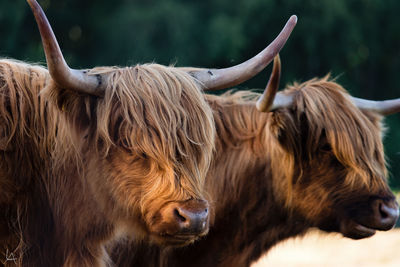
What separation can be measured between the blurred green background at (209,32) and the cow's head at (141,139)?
9666 mm

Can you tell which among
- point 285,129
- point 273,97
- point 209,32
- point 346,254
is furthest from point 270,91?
point 209,32

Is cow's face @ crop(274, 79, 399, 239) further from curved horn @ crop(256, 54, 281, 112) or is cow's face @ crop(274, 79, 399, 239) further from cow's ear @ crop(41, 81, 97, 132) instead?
cow's ear @ crop(41, 81, 97, 132)

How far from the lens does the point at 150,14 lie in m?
14.3

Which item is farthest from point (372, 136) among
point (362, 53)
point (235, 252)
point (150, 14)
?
point (362, 53)

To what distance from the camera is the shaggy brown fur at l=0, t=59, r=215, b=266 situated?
10.1 ft

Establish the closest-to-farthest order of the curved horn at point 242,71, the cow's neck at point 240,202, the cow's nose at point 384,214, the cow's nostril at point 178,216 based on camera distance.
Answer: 1. the cow's nostril at point 178,216
2. the curved horn at point 242,71
3. the cow's nose at point 384,214
4. the cow's neck at point 240,202

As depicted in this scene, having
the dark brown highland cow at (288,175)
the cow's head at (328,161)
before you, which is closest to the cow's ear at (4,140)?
the dark brown highland cow at (288,175)

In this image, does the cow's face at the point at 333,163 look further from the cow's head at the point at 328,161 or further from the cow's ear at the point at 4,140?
the cow's ear at the point at 4,140

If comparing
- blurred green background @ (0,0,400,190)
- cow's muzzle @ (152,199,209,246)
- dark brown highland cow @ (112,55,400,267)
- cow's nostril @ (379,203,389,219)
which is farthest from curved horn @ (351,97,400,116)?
blurred green background @ (0,0,400,190)

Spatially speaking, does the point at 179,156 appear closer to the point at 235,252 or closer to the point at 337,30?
the point at 235,252

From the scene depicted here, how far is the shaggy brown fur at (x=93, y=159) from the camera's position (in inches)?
121

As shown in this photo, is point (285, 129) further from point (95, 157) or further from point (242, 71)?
point (95, 157)

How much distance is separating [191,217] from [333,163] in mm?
1610

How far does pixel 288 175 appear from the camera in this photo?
14.0 ft
